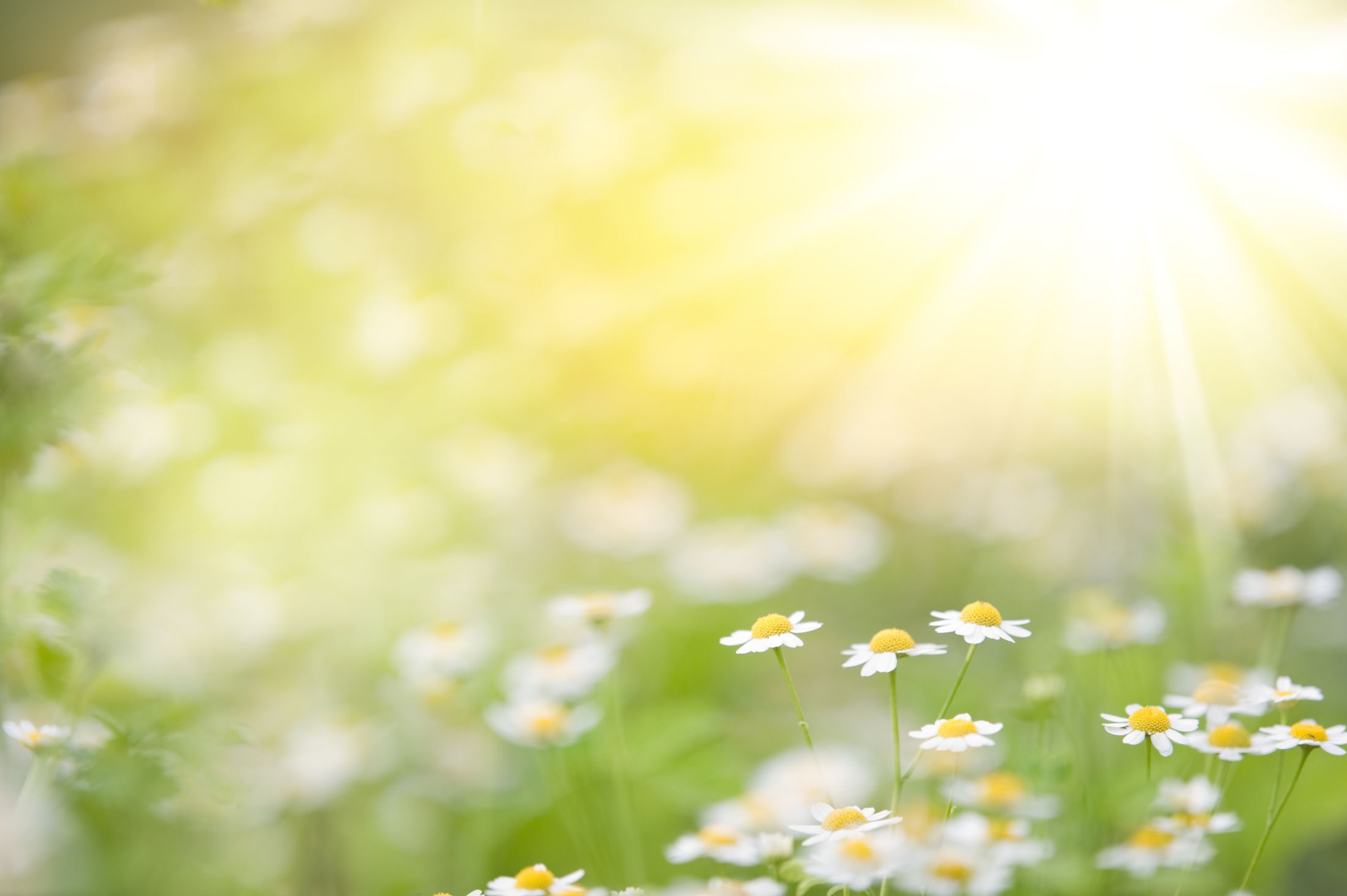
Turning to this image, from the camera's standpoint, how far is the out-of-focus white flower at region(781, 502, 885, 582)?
188cm

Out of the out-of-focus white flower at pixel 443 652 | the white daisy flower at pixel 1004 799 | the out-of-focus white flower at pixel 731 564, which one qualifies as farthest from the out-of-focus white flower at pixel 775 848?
the out-of-focus white flower at pixel 731 564

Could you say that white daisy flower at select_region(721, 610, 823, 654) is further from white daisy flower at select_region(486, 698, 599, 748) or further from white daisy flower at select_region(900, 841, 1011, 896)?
white daisy flower at select_region(486, 698, 599, 748)

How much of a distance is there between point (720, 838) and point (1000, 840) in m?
0.25

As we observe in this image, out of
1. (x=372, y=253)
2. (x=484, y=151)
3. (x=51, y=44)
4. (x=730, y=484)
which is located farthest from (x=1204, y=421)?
(x=51, y=44)

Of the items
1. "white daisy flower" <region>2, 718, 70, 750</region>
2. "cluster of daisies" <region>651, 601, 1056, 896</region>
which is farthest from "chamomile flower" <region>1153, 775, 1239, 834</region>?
"white daisy flower" <region>2, 718, 70, 750</region>

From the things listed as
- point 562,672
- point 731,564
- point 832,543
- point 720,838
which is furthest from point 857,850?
point 832,543

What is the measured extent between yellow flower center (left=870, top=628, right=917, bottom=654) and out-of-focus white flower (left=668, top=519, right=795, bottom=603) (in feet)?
3.38

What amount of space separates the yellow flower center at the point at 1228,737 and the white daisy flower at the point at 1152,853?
0.30 ft

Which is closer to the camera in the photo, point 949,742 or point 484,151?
point 949,742

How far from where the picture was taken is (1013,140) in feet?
8.29

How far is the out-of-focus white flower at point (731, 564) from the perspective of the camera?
1.77 metres

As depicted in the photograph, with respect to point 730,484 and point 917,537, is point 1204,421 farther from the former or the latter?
point 730,484

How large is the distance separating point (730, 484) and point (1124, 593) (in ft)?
3.51

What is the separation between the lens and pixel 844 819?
2.14 ft
